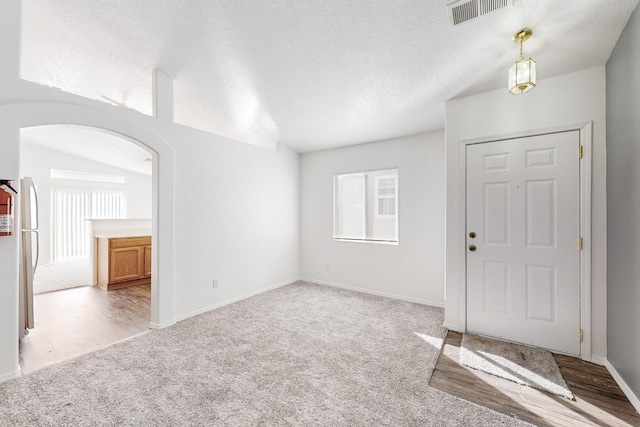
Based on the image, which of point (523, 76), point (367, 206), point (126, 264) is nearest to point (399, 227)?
point (367, 206)

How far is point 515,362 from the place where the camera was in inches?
92.0

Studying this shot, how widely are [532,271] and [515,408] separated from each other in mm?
1374

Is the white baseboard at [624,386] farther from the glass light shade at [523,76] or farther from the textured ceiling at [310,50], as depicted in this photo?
the textured ceiling at [310,50]

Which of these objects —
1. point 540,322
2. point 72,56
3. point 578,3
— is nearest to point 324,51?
point 578,3

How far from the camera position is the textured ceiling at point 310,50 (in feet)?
6.44

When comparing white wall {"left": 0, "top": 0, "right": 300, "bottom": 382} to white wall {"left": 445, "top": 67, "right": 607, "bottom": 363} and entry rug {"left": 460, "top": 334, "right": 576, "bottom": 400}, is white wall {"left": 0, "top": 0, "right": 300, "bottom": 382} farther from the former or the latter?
entry rug {"left": 460, "top": 334, "right": 576, "bottom": 400}

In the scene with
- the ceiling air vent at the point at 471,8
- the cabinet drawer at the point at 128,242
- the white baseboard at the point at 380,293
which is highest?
the ceiling air vent at the point at 471,8

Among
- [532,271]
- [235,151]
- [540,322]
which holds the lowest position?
[540,322]

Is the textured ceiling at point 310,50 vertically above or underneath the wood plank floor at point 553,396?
above

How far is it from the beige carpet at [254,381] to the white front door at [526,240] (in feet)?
2.30

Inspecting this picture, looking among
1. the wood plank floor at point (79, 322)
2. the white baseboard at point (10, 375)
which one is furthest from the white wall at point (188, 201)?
the wood plank floor at point (79, 322)

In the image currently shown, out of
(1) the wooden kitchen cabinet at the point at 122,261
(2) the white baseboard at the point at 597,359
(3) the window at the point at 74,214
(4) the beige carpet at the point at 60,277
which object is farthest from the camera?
(3) the window at the point at 74,214

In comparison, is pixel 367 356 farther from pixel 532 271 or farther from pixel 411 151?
pixel 411 151

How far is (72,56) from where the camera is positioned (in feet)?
9.28
